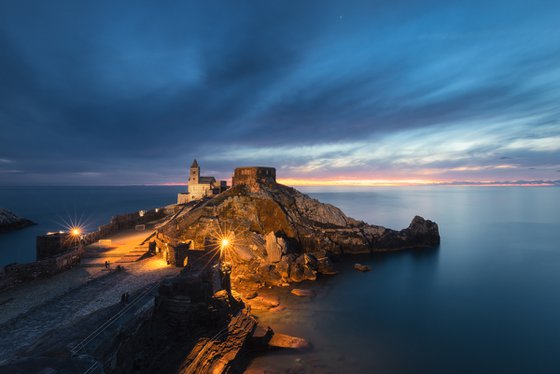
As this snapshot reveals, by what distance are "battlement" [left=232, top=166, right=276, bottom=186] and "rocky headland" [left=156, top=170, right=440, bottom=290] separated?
0.25m

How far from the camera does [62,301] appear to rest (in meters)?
14.8

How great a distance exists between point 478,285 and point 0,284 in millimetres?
40016

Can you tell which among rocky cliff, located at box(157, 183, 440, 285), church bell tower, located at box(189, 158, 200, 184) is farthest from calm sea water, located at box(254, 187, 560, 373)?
church bell tower, located at box(189, 158, 200, 184)

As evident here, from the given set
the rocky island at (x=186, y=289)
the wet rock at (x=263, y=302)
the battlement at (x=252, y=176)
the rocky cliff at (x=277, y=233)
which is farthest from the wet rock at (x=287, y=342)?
the battlement at (x=252, y=176)

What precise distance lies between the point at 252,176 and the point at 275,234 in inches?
461

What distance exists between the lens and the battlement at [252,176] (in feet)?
141

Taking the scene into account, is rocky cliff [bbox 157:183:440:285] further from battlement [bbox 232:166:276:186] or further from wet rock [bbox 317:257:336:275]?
battlement [bbox 232:166:276:186]

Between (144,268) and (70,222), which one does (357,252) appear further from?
(70,222)

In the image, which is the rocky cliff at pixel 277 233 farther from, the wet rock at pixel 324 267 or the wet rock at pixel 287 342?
the wet rock at pixel 287 342

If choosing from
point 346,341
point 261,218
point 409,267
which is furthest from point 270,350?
point 409,267

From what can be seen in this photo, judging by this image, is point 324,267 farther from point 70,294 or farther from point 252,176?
point 70,294

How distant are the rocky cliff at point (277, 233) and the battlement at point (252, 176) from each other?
115cm

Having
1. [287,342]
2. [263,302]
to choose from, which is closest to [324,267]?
[263,302]

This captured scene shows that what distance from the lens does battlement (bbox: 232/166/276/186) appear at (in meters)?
43.0
